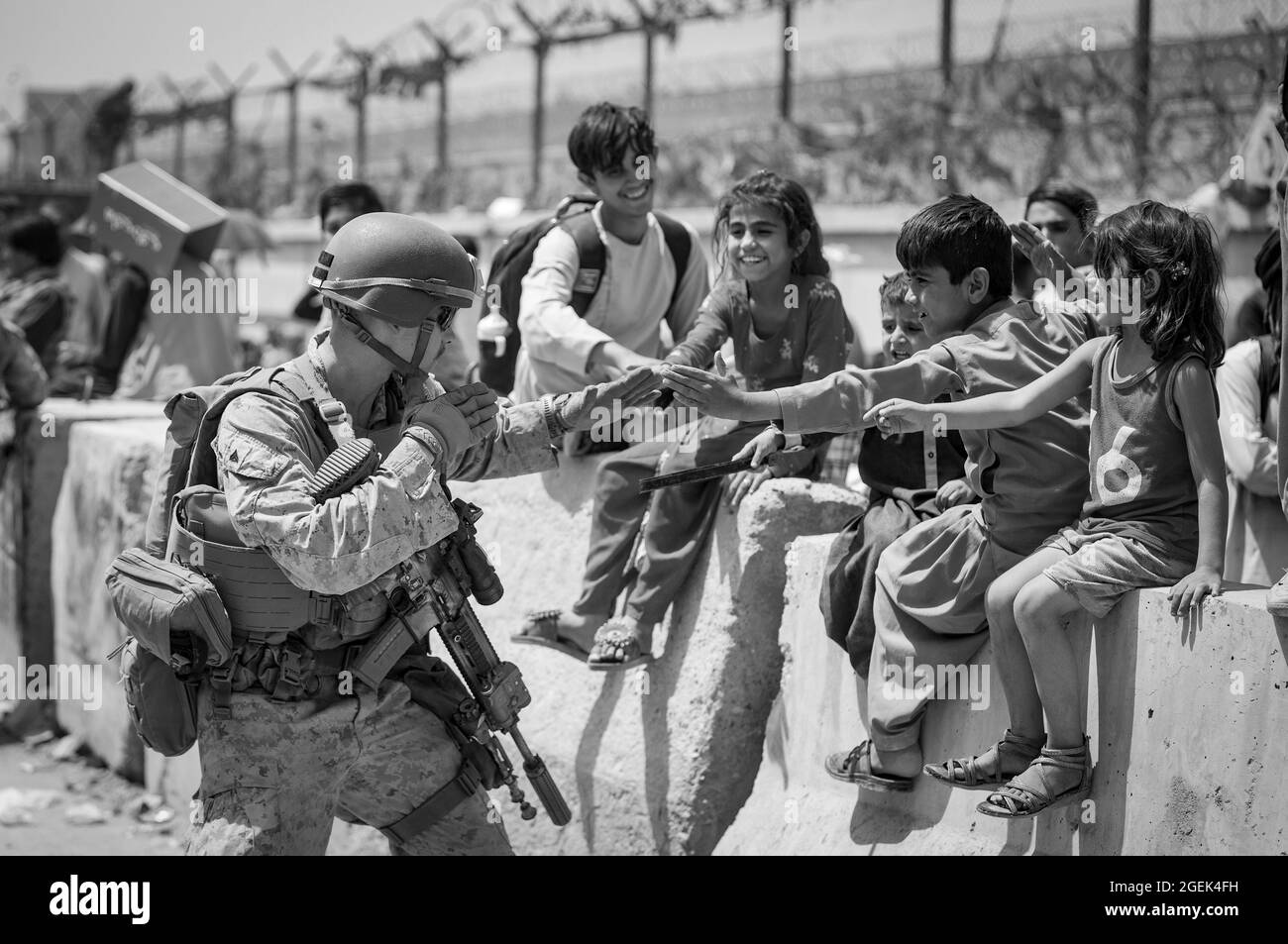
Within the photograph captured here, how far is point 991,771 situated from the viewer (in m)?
3.33

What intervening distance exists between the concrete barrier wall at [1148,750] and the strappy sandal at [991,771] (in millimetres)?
153

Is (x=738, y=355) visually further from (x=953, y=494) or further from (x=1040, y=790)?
(x=1040, y=790)

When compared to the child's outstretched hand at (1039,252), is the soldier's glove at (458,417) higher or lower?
lower

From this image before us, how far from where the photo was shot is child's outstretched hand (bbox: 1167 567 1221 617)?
121 inches

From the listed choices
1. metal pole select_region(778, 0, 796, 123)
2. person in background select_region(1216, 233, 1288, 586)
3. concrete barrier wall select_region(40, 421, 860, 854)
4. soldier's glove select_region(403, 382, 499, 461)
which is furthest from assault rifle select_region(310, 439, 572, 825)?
metal pole select_region(778, 0, 796, 123)

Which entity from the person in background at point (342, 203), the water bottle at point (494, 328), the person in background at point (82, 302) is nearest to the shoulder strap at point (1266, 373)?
the water bottle at point (494, 328)

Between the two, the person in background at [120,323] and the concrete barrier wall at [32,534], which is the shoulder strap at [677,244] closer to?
the concrete barrier wall at [32,534]

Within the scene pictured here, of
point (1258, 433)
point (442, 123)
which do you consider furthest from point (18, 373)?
point (442, 123)

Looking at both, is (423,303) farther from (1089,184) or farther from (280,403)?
(1089,184)

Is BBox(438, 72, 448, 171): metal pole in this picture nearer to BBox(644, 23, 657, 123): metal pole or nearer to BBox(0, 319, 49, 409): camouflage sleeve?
BBox(644, 23, 657, 123): metal pole

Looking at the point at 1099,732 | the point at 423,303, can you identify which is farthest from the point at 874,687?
the point at 423,303

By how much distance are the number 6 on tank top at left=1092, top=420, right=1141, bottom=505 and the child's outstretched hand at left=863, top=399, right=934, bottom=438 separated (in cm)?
42

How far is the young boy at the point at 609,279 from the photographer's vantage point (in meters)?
4.88

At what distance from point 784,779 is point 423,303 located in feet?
6.09
